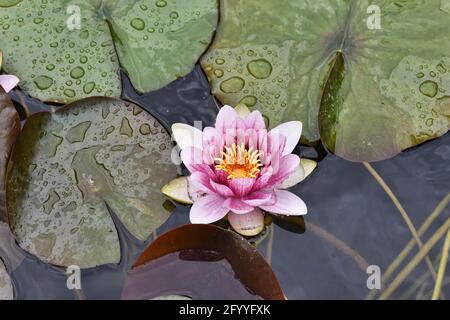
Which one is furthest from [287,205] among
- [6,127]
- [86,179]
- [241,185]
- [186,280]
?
[6,127]

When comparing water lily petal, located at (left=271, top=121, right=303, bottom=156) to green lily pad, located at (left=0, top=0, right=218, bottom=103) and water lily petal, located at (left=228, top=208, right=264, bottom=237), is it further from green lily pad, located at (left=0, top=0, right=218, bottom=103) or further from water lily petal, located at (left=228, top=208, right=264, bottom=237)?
green lily pad, located at (left=0, top=0, right=218, bottom=103)

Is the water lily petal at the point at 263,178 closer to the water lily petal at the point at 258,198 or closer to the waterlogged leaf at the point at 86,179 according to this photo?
the water lily petal at the point at 258,198

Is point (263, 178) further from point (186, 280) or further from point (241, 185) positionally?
point (186, 280)

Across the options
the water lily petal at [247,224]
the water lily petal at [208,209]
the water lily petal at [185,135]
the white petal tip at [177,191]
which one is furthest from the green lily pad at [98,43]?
the water lily petal at [247,224]

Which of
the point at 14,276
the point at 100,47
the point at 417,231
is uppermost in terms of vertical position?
the point at 100,47
